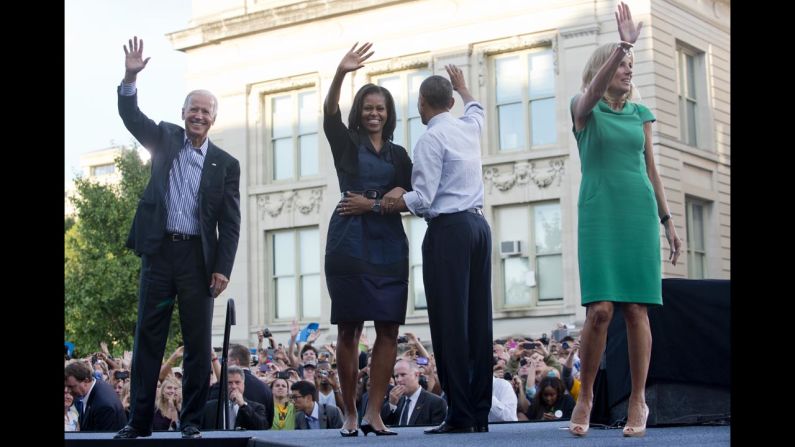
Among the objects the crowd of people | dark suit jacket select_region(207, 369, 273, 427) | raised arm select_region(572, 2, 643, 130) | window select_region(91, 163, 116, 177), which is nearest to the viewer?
raised arm select_region(572, 2, 643, 130)

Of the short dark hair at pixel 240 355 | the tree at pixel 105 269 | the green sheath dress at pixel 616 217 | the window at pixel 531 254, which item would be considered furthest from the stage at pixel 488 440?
the tree at pixel 105 269

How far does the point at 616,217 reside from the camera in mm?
5539

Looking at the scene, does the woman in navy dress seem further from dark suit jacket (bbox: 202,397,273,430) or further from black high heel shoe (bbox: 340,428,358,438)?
dark suit jacket (bbox: 202,397,273,430)

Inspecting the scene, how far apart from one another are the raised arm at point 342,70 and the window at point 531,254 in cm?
2102

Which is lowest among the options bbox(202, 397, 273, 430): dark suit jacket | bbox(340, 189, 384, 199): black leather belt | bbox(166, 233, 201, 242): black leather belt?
bbox(202, 397, 273, 430): dark suit jacket

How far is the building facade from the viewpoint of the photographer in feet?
89.0

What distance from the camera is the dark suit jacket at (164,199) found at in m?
6.58

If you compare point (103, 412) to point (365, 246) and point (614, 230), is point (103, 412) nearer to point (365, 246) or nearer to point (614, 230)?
point (365, 246)

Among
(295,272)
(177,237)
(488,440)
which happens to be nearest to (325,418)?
(177,237)

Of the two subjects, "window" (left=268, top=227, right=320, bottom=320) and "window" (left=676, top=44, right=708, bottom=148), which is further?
"window" (left=268, top=227, right=320, bottom=320)

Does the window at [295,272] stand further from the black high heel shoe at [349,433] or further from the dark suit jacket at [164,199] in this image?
the black high heel shoe at [349,433]

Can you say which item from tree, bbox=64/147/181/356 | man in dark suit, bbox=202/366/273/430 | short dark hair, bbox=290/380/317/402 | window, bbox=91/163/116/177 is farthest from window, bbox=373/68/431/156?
window, bbox=91/163/116/177

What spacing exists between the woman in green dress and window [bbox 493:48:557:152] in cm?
2196

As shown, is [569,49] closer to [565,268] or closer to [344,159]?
[565,268]
